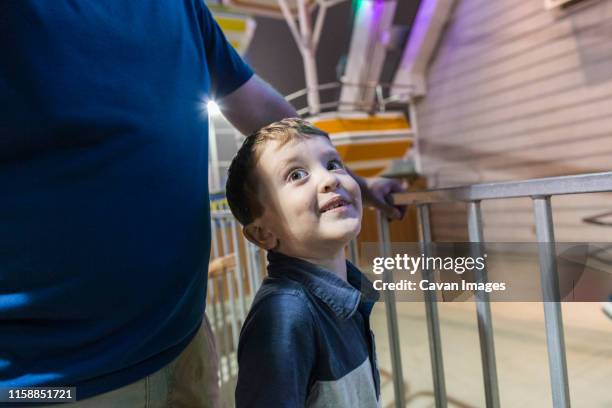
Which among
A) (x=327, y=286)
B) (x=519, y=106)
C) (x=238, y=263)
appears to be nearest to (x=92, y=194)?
(x=327, y=286)

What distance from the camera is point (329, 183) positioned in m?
0.66

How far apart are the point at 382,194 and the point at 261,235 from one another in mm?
336

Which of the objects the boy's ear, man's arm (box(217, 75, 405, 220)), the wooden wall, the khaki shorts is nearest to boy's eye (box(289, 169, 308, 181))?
the boy's ear

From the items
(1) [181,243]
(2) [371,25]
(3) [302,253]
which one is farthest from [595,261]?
(2) [371,25]

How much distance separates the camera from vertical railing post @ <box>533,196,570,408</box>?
698 mm

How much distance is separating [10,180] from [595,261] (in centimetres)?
76

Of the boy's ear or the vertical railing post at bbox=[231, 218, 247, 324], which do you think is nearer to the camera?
the boy's ear

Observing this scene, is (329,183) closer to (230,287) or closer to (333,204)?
(333,204)

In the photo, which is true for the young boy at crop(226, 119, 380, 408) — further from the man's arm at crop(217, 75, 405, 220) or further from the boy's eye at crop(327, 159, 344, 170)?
the man's arm at crop(217, 75, 405, 220)

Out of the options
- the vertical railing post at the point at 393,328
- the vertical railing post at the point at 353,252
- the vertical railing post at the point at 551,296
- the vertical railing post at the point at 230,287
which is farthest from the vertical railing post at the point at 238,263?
the vertical railing post at the point at 551,296

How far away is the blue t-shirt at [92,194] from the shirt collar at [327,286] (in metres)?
0.16

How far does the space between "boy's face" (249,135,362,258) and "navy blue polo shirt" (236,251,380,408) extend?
41 millimetres

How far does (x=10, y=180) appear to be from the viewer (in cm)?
51

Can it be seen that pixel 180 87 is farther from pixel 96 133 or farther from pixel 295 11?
pixel 295 11
